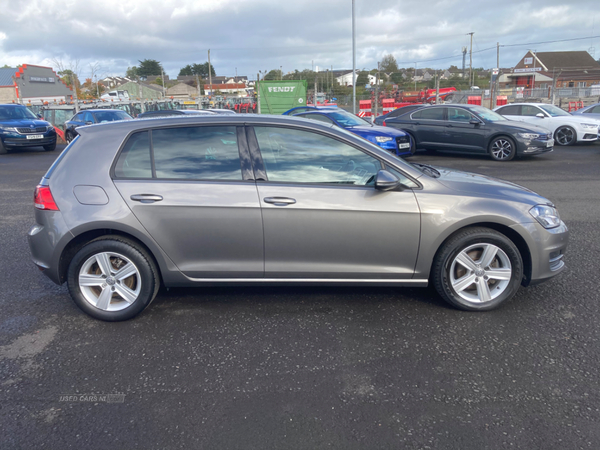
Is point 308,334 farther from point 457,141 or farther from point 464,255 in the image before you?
point 457,141

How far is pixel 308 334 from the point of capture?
369 cm

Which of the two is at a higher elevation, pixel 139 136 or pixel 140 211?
pixel 139 136

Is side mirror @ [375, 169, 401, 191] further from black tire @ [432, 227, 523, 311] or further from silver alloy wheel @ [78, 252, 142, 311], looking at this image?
silver alloy wheel @ [78, 252, 142, 311]

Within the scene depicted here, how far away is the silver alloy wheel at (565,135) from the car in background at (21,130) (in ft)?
59.1

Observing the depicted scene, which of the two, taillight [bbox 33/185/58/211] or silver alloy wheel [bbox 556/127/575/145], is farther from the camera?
silver alloy wheel [bbox 556/127/575/145]

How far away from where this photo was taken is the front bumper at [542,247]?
153 inches

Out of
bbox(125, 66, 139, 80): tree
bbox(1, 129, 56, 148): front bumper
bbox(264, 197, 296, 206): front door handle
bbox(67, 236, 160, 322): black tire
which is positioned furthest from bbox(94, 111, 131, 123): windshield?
bbox(125, 66, 139, 80): tree

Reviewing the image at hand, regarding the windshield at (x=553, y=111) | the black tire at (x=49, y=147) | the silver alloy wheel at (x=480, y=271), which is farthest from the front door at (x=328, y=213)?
the black tire at (x=49, y=147)

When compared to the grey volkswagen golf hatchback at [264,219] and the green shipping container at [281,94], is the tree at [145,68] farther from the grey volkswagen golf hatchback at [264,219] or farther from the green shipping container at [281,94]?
the grey volkswagen golf hatchback at [264,219]

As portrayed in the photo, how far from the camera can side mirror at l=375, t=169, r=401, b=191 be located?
3727 millimetres

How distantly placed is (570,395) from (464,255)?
1.33 m

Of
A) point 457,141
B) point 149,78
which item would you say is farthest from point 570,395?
point 149,78

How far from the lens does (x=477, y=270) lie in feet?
12.9

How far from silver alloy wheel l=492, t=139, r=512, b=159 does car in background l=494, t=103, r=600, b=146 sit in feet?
11.4
